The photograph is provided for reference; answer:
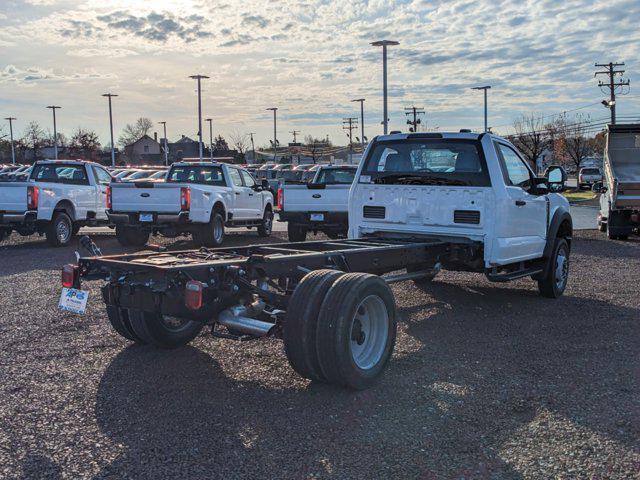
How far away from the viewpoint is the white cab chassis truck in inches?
195

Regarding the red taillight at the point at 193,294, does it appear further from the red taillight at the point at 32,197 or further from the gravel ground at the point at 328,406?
the red taillight at the point at 32,197

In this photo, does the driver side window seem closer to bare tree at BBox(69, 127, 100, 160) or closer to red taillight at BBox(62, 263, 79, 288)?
red taillight at BBox(62, 263, 79, 288)

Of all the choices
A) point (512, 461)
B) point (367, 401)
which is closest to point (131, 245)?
point (367, 401)

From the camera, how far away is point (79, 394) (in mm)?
5133

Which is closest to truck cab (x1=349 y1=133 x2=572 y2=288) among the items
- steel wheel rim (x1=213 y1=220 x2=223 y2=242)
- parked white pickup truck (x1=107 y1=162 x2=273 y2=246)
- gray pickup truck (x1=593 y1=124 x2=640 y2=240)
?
parked white pickup truck (x1=107 y1=162 x2=273 y2=246)

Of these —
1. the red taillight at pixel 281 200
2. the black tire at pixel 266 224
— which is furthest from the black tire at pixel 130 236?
the black tire at pixel 266 224

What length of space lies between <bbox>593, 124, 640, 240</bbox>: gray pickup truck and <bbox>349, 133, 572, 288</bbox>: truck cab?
870 cm

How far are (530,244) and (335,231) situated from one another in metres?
7.76

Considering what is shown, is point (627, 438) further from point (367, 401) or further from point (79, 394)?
point (79, 394)

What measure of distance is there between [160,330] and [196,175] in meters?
11.0

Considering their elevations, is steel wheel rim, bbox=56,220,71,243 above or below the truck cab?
below

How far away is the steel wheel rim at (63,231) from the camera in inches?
605

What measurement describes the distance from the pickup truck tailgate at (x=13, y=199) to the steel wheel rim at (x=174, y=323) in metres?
9.74

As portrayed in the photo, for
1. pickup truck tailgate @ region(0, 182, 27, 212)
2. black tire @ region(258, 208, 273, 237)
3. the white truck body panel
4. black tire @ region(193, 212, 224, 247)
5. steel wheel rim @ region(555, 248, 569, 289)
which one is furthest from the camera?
black tire @ region(258, 208, 273, 237)
